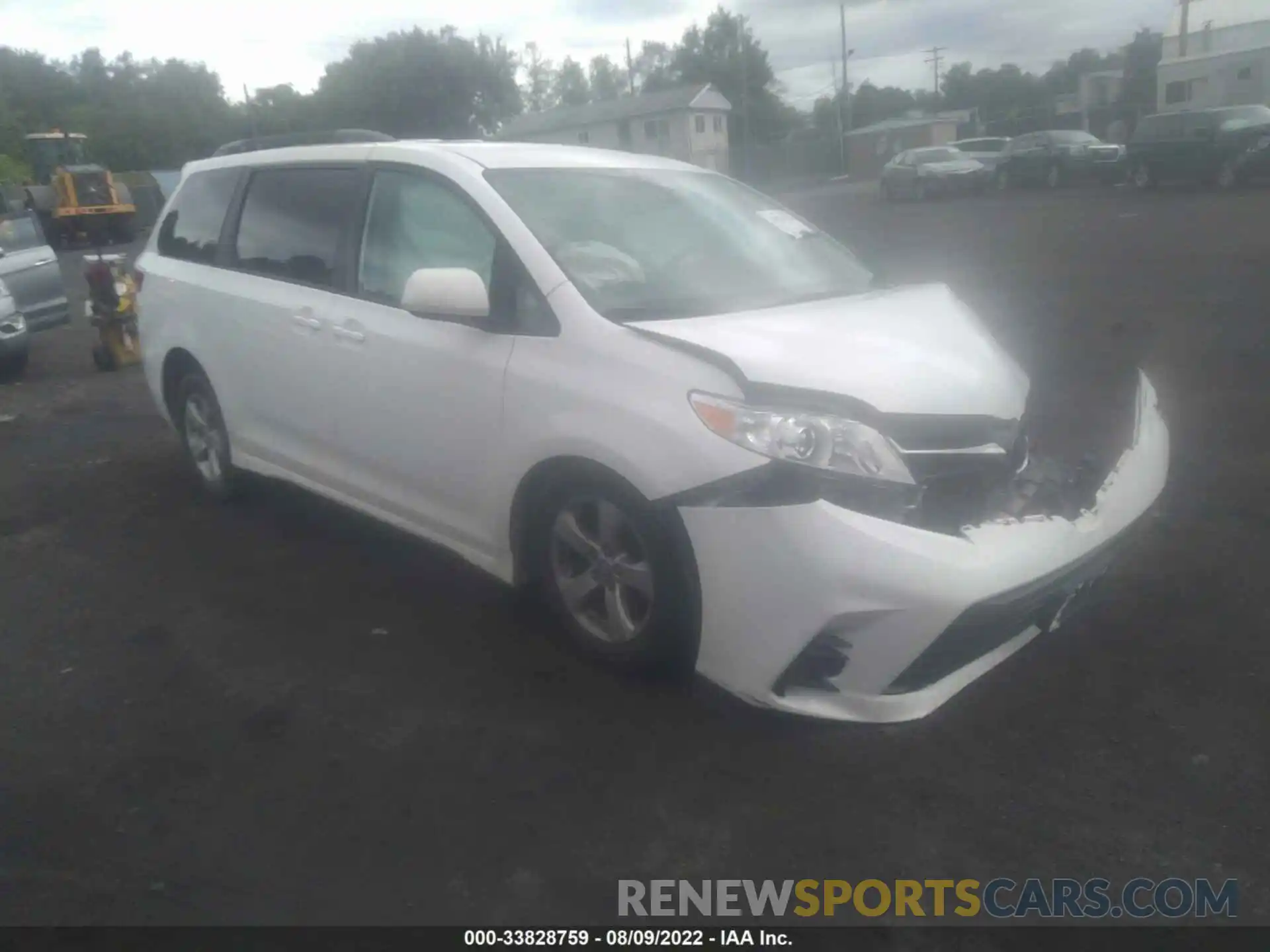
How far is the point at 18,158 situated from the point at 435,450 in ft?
194

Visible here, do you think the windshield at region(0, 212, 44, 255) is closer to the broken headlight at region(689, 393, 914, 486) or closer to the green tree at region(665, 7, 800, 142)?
the broken headlight at region(689, 393, 914, 486)

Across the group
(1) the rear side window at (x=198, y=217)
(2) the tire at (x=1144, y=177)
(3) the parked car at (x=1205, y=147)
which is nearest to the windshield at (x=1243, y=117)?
(3) the parked car at (x=1205, y=147)

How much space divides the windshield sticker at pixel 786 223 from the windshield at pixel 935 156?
27.7m

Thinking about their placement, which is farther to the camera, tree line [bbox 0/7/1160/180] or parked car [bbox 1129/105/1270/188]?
tree line [bbox 0/7/1160/180]

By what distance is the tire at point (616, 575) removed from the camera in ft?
10.7

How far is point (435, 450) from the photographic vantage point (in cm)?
406

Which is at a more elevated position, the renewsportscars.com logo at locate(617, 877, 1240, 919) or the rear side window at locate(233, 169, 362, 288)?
the rear side window at locate(233, 169, 362, 288)

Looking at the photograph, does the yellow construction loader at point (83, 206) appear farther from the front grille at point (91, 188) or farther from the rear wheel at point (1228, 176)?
the rear wheel at point (1228, 176)

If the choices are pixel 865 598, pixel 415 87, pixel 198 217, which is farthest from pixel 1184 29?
pixel 865 598

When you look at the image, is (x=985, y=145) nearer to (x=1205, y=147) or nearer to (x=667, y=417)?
(x=1205, y=147)

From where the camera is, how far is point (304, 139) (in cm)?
538

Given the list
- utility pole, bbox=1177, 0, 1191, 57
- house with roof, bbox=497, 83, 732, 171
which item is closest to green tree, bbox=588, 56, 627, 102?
house with roof, bbox=497, 83, 732, 171

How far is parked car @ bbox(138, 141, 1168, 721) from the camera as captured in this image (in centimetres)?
302

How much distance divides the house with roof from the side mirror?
52.2m
